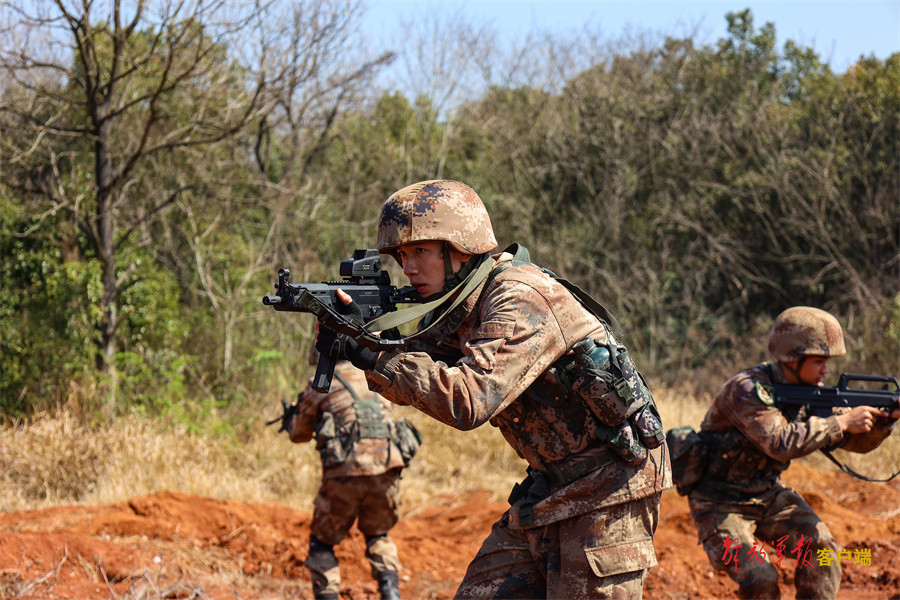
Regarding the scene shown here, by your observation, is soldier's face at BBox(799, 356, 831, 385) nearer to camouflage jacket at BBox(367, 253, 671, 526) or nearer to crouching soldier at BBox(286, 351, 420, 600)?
camouflage jacket at BBox(367, 253, 671, 526)

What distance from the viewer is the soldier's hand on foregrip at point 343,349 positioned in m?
2.71

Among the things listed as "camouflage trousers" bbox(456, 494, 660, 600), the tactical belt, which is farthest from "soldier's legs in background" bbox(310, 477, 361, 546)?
the tactical belt

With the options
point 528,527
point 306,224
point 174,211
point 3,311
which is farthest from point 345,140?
point 528,527

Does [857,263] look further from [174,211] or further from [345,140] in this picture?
[174,211]

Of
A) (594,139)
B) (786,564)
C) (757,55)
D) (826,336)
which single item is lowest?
(786,564)

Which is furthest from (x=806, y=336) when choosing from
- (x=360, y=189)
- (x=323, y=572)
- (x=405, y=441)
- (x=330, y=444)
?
(x=360, y=189)

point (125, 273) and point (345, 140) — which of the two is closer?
point (125, 273)

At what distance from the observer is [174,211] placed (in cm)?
1469

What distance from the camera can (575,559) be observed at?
2.94 m

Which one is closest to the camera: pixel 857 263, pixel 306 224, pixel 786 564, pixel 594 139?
pixel 786 564

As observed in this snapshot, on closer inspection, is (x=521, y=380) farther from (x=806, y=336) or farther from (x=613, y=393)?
→ (x=806, y=336)

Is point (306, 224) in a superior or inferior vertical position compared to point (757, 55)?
inferior

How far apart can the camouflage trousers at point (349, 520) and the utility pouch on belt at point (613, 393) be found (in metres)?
2.99

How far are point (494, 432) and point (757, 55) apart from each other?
11.5 m
